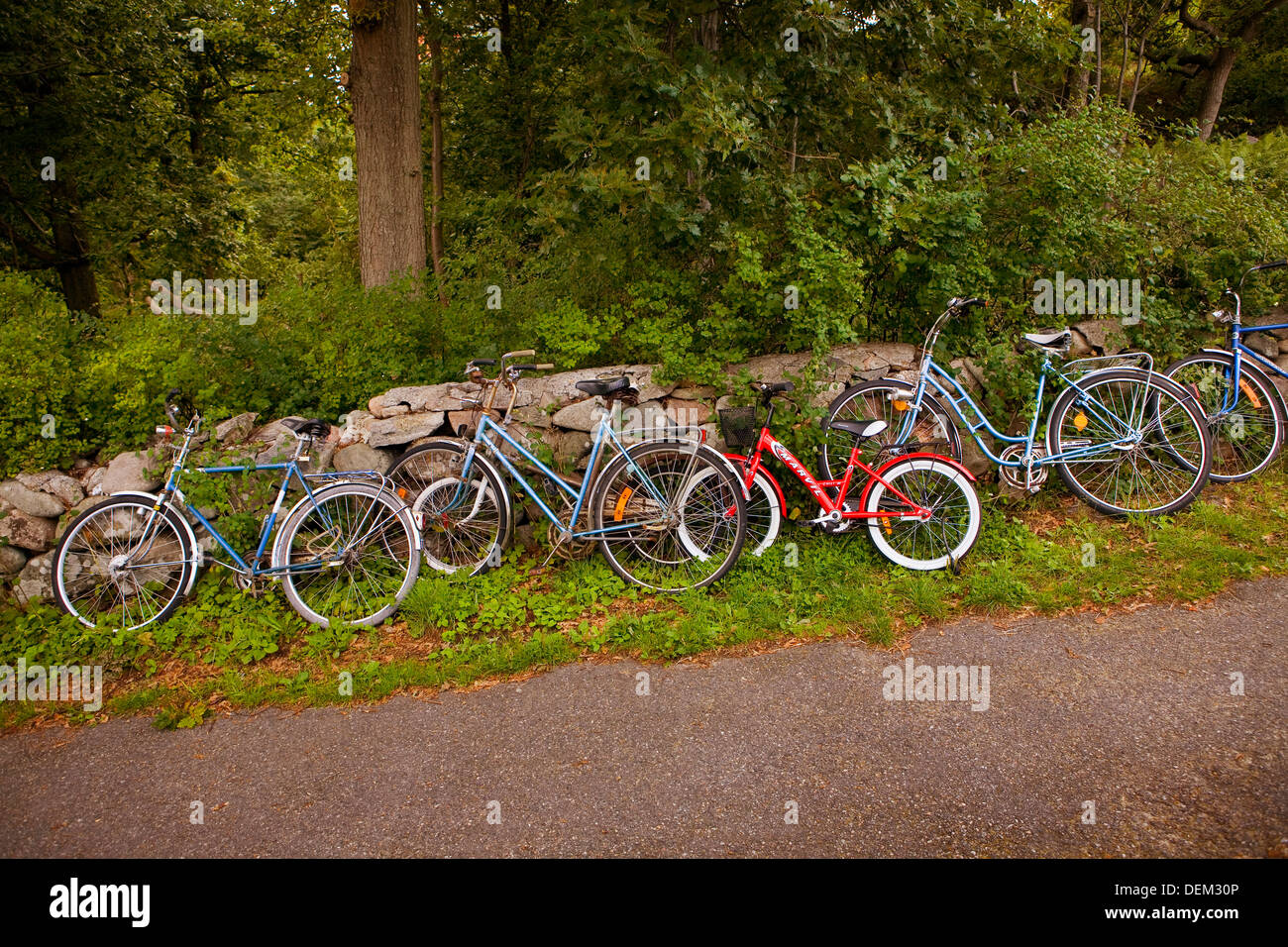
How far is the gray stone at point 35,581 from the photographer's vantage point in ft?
16.8

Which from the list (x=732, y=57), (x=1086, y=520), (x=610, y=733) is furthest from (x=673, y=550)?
(x=732, y=57)

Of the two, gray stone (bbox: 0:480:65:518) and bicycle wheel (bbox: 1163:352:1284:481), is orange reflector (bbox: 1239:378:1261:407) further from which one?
gray stone (bbox: 0:480:65:518)

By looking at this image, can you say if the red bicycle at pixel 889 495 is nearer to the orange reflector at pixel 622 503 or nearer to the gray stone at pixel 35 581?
the orange reflector at pixel 622 503

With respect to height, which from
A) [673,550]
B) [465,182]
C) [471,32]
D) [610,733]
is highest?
[471,32]

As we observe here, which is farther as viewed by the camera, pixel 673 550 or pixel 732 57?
pixel 732 57

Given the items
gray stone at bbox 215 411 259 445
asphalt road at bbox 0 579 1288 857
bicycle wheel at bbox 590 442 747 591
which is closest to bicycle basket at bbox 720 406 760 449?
bicycle wheel at bbox 590 442 747 591

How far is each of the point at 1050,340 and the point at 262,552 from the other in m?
5.42

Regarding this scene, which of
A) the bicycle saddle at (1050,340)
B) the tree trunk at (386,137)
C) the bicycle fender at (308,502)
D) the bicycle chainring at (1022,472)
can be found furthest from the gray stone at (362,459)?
the bicycle saddle at (1050,340)

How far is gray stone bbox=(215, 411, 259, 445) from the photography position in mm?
5352

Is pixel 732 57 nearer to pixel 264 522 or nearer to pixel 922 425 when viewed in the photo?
pixel 922 425

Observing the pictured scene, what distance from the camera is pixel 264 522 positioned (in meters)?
4.89

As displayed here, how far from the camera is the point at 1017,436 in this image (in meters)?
5.47

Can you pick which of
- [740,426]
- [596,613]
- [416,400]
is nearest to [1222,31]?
[740,426]
